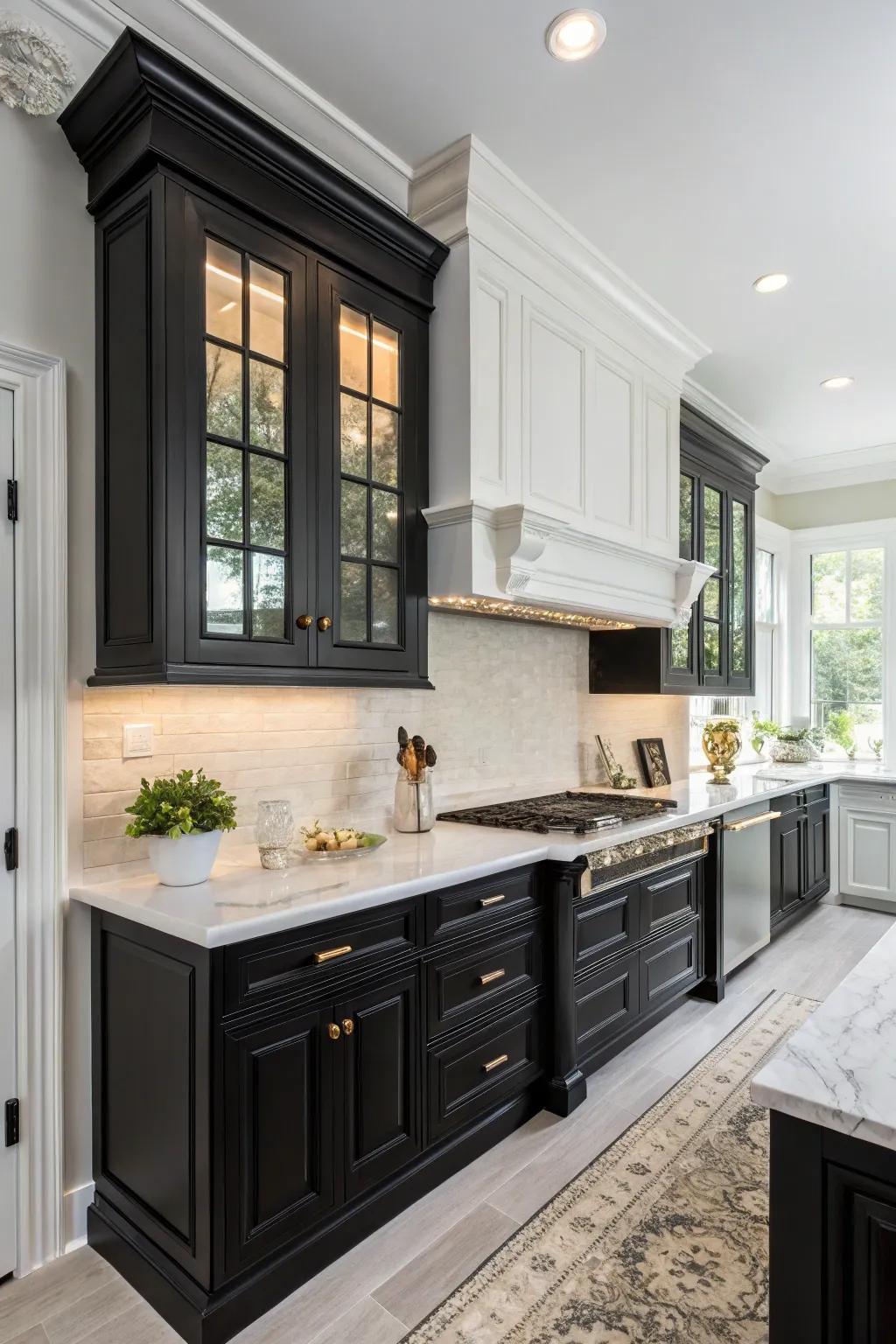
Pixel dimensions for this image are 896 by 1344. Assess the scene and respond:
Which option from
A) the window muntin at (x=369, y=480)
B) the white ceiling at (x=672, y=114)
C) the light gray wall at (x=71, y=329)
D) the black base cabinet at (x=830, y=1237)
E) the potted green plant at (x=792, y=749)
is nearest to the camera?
the black base cabinet at (x=830, y=1237)

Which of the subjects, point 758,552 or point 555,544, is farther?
point 758,552

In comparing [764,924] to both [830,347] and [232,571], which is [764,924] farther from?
[232,571]

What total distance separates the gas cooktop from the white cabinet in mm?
2364

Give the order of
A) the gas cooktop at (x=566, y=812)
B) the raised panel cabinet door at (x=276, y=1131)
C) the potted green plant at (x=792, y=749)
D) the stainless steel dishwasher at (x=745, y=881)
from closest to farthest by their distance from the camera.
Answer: the raised panel cabinet door at (x=276, y=1131), the gas cooktop at (x=566, y=812), the stainless steel dishwasher at (x=745, y=881), the potted green plant at (x=792, y=749)

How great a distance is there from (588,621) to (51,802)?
2.49 meters

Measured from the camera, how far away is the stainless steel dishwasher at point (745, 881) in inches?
146

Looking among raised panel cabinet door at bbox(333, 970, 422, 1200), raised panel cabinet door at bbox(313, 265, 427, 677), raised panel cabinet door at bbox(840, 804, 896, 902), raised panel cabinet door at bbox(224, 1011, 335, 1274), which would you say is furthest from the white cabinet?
raised panel cabinet door at bbox(224, 1011, 335, 1274)

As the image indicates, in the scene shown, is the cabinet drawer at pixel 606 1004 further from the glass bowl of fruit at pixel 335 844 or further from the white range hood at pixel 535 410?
the white range hood at pixel 535 410

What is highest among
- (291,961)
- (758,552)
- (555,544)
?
(758,552)

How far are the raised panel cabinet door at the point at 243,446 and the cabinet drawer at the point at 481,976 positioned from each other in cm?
96

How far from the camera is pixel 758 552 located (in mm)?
5887

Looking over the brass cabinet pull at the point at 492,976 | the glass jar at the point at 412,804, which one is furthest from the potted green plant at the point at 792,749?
the brass cabinet pull at the point at 492,976

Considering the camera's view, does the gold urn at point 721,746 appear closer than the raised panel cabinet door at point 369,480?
No

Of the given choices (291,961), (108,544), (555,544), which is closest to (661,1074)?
(291,961)
